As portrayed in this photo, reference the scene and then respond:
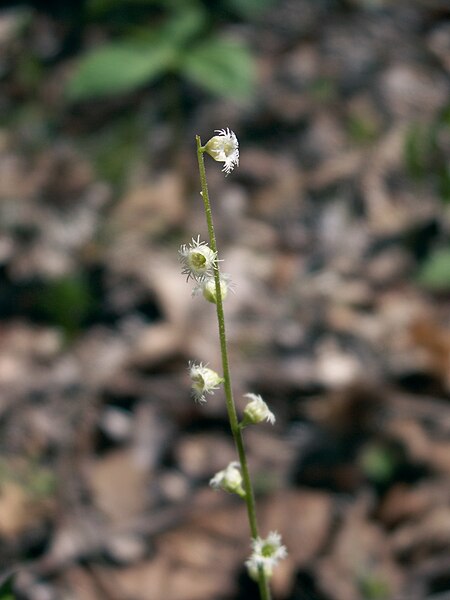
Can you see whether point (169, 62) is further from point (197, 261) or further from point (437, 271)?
point (197, 261)

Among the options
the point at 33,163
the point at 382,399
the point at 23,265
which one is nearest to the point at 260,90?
the point at 33,163

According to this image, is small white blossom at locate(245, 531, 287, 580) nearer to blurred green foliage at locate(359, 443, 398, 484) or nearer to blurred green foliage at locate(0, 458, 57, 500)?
blurred green foliage at locate(359, 443, 398, 484)

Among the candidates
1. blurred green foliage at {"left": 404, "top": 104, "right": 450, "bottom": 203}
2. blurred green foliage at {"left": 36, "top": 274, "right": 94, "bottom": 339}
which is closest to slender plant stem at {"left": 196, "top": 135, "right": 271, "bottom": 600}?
blurred green foliage at {"left": 36, "top": 274, "right": 94, "bottom": 339}

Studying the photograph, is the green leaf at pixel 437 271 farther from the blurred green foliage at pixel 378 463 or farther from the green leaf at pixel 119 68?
the green leaf at pixel 119 68

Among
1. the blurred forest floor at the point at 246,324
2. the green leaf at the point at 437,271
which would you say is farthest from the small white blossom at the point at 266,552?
the green leaf at the point at 437,271

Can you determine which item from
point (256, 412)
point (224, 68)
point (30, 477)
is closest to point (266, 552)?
point (256, 412)

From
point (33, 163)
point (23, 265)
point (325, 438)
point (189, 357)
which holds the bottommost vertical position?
point (325, 438)

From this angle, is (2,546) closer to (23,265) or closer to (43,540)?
(43,540)
